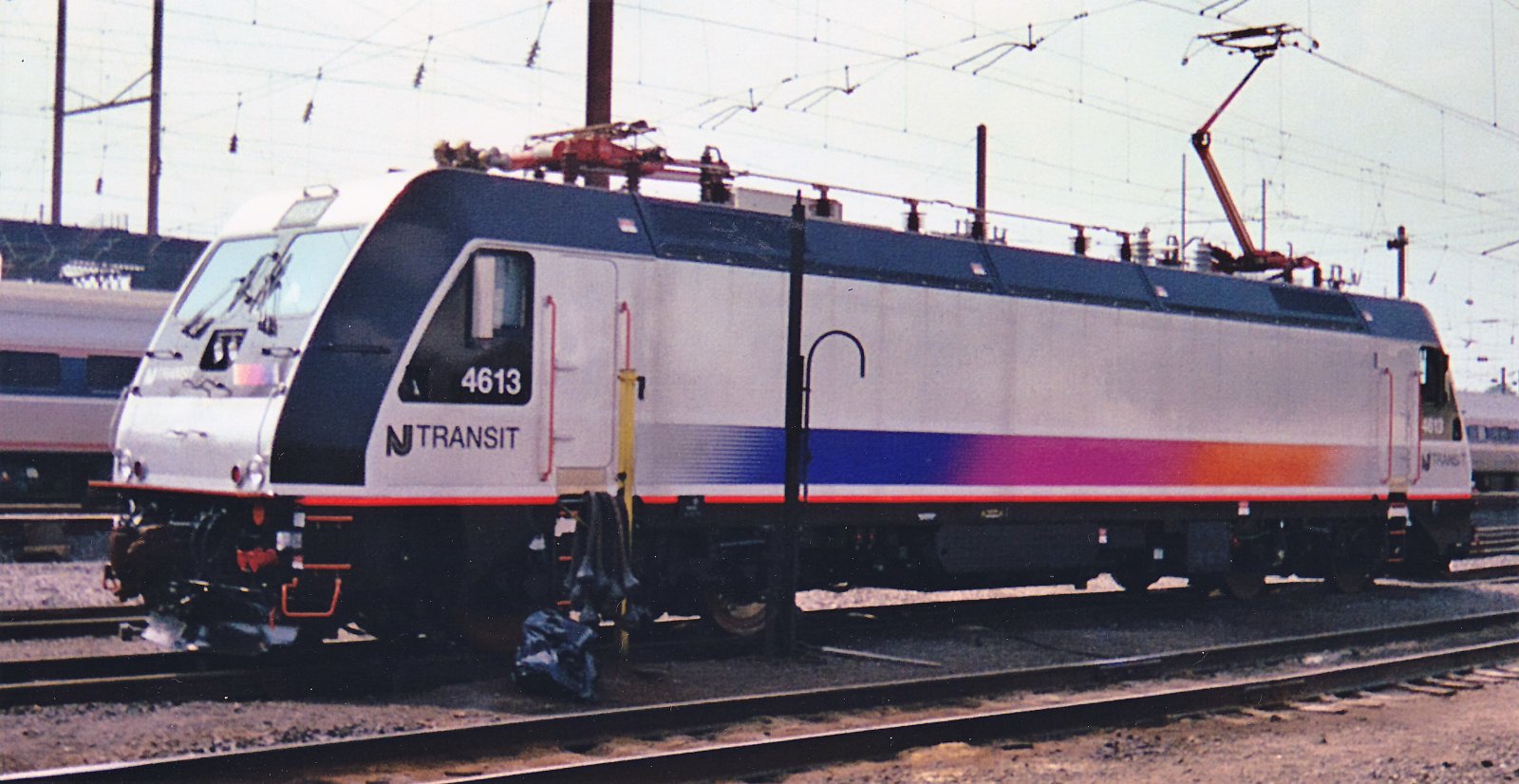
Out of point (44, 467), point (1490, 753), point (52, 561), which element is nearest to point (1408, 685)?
point (1490, 753)

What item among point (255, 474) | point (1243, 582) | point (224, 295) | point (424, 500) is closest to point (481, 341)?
point (424, 500)

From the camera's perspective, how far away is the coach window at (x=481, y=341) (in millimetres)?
11180

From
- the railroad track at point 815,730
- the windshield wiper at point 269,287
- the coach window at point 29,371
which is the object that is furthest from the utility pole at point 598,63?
the coach window at point 29,371

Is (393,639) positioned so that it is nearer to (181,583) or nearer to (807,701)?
(181,583)

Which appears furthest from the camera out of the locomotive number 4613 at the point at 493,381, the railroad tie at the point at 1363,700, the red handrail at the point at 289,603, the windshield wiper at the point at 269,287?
the railroad tie at the point at 1363,700

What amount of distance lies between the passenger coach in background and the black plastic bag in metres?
15.8

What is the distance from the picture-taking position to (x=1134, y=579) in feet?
60.6

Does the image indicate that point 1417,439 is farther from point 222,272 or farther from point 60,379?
point 60,379

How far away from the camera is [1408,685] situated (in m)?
12.7

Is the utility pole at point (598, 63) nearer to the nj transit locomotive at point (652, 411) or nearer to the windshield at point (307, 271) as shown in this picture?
the nj transit locomotive at point (652, 411)

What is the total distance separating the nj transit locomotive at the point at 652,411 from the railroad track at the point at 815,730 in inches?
89.0

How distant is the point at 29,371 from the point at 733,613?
15.5 metres

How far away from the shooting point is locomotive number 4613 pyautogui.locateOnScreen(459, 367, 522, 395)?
37.4 feet

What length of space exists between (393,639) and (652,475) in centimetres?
244
